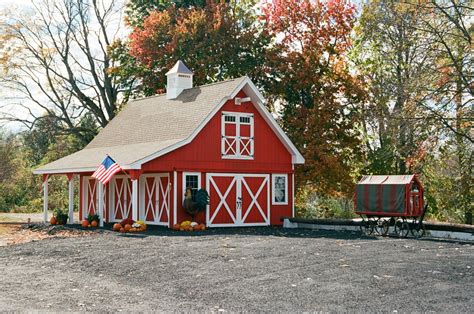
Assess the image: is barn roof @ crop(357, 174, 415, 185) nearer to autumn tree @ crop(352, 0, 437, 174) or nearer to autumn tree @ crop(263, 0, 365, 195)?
autumn tree @ crop(352, 0, 437, 174)

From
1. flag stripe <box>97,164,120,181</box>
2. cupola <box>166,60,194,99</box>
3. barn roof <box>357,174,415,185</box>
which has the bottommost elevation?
barn roof <box>357,174,415,185</box>

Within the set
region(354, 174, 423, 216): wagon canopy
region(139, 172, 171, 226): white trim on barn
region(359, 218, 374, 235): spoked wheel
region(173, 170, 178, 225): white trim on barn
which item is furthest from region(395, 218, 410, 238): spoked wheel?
region(139, 172, 171, 226): white trim on barn

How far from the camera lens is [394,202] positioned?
2195 cm

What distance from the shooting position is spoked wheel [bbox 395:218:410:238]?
877 inches

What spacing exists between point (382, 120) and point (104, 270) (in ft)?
53.2

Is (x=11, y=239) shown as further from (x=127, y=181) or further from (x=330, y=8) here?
(x=330, y=8)

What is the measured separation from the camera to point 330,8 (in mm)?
35656

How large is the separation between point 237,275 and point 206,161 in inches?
538

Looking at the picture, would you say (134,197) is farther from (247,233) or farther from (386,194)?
(386,194)

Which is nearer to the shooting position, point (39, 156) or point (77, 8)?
point (77, 8)

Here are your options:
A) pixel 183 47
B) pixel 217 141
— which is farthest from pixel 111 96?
pixel 217 141

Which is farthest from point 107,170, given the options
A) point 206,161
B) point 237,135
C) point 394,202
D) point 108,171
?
point 394,202

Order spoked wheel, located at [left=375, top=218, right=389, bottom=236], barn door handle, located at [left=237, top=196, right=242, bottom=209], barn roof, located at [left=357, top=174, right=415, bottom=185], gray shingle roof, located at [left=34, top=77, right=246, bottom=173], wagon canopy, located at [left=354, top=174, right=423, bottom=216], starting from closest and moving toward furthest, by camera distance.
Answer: wagon canopy, located at [left=354, top=174, right=423, bottom=216]
barn roof, located at [left=357, top=174, right=415, bottom=185]
spoked wheel, located at [left=375, top=218, right=389, bottom=236]
gray shingle roof, located at [left=34, top=77, right=246, bottom=173]
barn door handle, located at [left=237, top=196, right=242, bottom=209]

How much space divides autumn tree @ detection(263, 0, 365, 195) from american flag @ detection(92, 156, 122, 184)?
12.0 metres
